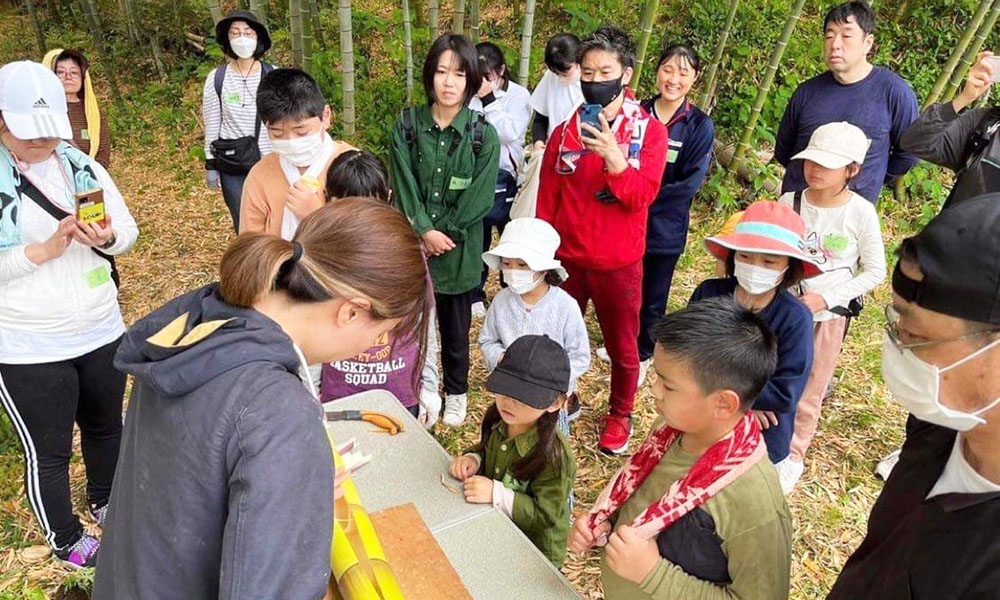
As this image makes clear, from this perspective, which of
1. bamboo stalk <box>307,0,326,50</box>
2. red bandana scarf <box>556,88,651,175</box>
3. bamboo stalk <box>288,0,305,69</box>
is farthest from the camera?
bamboo stalk <box>307,0,326,50</box>

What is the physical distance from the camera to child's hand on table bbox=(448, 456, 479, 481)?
219 cm

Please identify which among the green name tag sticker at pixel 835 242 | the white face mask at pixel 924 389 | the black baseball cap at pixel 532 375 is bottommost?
the black baseball cap at pixel 532 375

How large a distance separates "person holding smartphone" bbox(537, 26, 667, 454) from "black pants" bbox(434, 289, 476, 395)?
554mm

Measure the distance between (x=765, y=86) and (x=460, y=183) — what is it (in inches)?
136

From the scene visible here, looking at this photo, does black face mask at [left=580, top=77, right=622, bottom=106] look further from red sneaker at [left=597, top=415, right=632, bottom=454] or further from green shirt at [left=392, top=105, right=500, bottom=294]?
red sneaker at [left=597, top=415, right=632, bottom=454]

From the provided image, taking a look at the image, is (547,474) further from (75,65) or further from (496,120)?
(75,65)

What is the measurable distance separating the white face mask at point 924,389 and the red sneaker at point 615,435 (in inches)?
86.6

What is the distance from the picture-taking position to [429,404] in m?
3.34

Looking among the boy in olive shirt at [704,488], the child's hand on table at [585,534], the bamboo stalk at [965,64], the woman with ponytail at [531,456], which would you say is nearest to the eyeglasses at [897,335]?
the boy in olive shirt at [704,488]

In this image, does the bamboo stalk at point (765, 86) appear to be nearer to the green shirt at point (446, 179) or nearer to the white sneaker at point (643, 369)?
the white sneaker at point (643, 369)

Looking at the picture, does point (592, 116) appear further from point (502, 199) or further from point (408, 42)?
point (408, 42)

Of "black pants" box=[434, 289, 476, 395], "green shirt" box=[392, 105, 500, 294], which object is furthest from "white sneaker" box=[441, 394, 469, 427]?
"green shirt" box=[392, 105, 500, 294]

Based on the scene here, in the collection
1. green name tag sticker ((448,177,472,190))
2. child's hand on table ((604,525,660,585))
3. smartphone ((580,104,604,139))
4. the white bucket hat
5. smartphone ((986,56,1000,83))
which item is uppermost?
smartphone ((986,56,1000,83))

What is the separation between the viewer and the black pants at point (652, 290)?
389 cm
